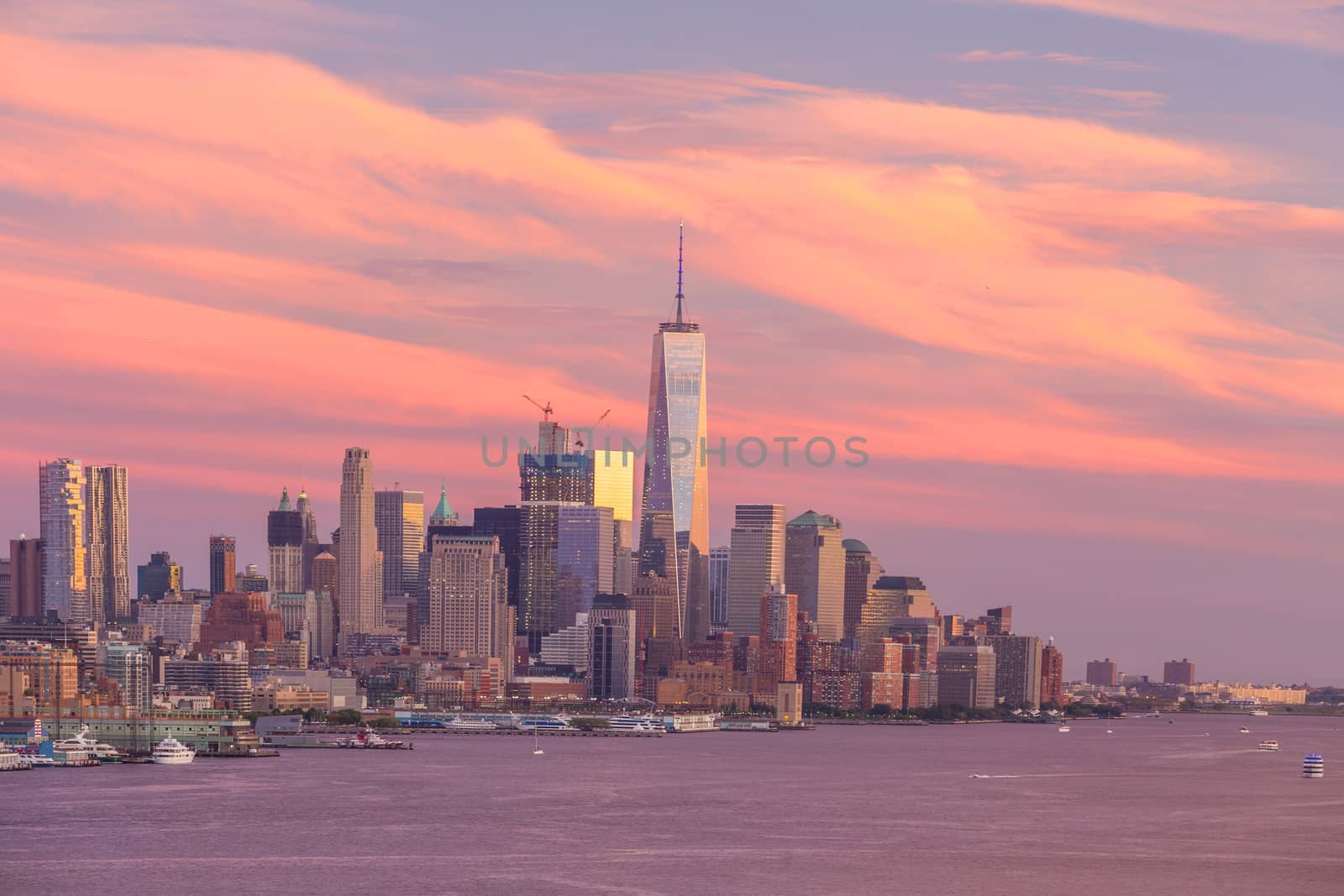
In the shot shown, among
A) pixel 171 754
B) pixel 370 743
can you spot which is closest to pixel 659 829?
pixel 171 754

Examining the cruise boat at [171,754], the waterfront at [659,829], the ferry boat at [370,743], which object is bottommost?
the ferry boat at [370,743]

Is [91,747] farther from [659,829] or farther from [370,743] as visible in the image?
[659,829]

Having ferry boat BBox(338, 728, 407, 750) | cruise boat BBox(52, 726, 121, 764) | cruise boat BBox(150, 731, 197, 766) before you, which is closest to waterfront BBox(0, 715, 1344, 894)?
cruise boat BBox(150, 731, 197, 766)

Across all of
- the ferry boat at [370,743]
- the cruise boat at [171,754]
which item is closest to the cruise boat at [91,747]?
the cruise boat at [171,754]

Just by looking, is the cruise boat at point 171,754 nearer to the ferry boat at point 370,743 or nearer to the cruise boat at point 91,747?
the cruise boat at point 91,747

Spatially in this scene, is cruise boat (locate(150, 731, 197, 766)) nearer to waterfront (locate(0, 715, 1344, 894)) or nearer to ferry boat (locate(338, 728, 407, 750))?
waterfront (locate(0, 715, 1344, 894))

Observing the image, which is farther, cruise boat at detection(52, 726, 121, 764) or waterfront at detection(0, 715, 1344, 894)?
cruise boat at detection(52, 726, 121, 764)
